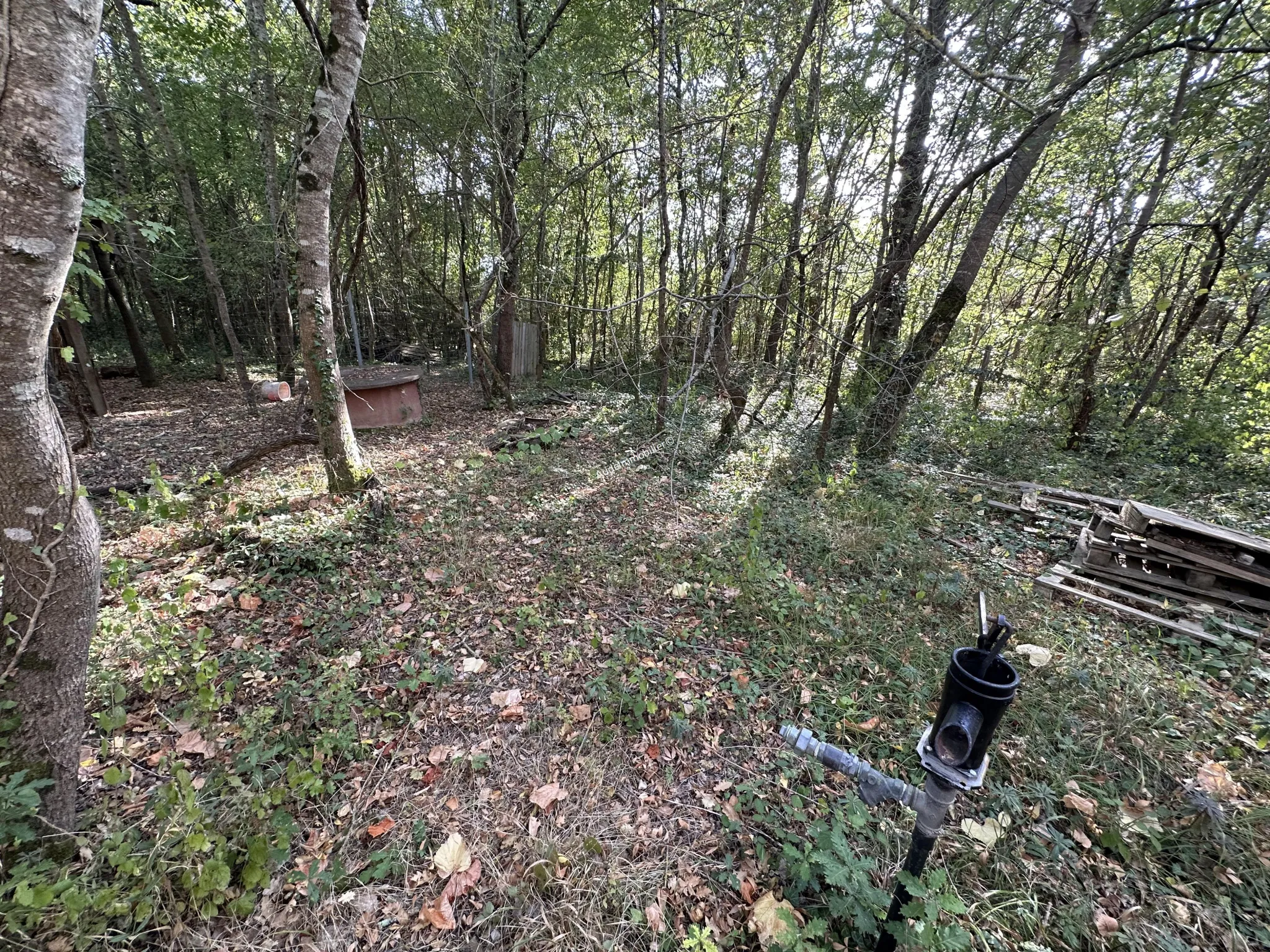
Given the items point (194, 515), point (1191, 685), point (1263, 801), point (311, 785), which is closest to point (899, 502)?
point (1191, 685)

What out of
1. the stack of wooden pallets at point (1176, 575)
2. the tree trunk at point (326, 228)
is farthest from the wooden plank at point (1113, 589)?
the tree trunk at point (326, 228)

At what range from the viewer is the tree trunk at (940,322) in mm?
4953

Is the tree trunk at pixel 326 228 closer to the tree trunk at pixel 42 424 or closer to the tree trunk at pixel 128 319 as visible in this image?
the tree trunk at pixel 42 424

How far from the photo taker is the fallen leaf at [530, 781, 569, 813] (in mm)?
2043

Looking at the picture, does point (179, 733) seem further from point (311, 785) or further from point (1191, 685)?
point (1191, 685)

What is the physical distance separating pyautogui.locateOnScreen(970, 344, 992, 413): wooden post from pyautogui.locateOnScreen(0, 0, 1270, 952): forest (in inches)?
14.7

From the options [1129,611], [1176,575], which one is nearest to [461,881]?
[1129,611]

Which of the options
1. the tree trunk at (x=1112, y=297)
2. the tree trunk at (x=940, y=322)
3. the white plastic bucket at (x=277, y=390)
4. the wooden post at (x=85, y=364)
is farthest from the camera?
the white plastic bucket at (x=277, y=390)

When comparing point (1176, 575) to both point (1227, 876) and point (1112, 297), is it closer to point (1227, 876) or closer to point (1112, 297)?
point (1227, 876)

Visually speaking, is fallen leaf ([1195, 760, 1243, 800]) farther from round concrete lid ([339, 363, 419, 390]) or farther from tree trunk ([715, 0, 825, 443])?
round concrete lid ([339, 363, 419, 390])

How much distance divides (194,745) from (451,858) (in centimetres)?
134

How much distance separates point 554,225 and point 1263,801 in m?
13.8

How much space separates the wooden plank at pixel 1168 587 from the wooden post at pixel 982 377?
144 inches

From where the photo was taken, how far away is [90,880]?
1.56 metres
